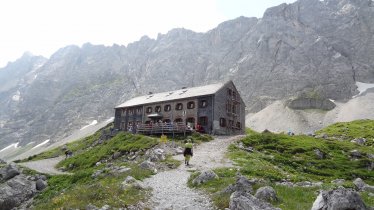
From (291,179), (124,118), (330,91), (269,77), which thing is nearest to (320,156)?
(291,179)

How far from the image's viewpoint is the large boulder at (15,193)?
32750 mm

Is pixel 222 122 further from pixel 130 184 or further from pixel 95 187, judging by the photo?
A: pixel 95 187

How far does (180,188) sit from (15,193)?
67.6ft

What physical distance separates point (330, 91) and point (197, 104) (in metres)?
123

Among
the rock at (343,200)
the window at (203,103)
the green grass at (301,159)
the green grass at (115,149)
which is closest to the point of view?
the rock at (343,200)

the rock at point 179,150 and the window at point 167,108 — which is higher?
the window at point 167,108

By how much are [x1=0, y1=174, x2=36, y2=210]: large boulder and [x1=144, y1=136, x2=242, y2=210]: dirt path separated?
49.4ft

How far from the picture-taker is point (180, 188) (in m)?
23.7

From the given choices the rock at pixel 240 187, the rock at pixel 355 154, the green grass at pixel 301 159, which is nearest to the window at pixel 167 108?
the green grass at pixel 301 159

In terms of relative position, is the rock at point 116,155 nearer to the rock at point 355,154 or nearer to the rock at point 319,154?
the rock at point 319,154

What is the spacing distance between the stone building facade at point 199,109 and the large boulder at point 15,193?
36.2 meters

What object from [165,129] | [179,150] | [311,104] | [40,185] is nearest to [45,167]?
[40,185]

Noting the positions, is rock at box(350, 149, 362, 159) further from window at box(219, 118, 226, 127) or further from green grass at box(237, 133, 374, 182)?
window at box(219, 118, 226, 127)

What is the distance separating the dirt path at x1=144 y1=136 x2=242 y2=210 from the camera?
19000 millimetres
